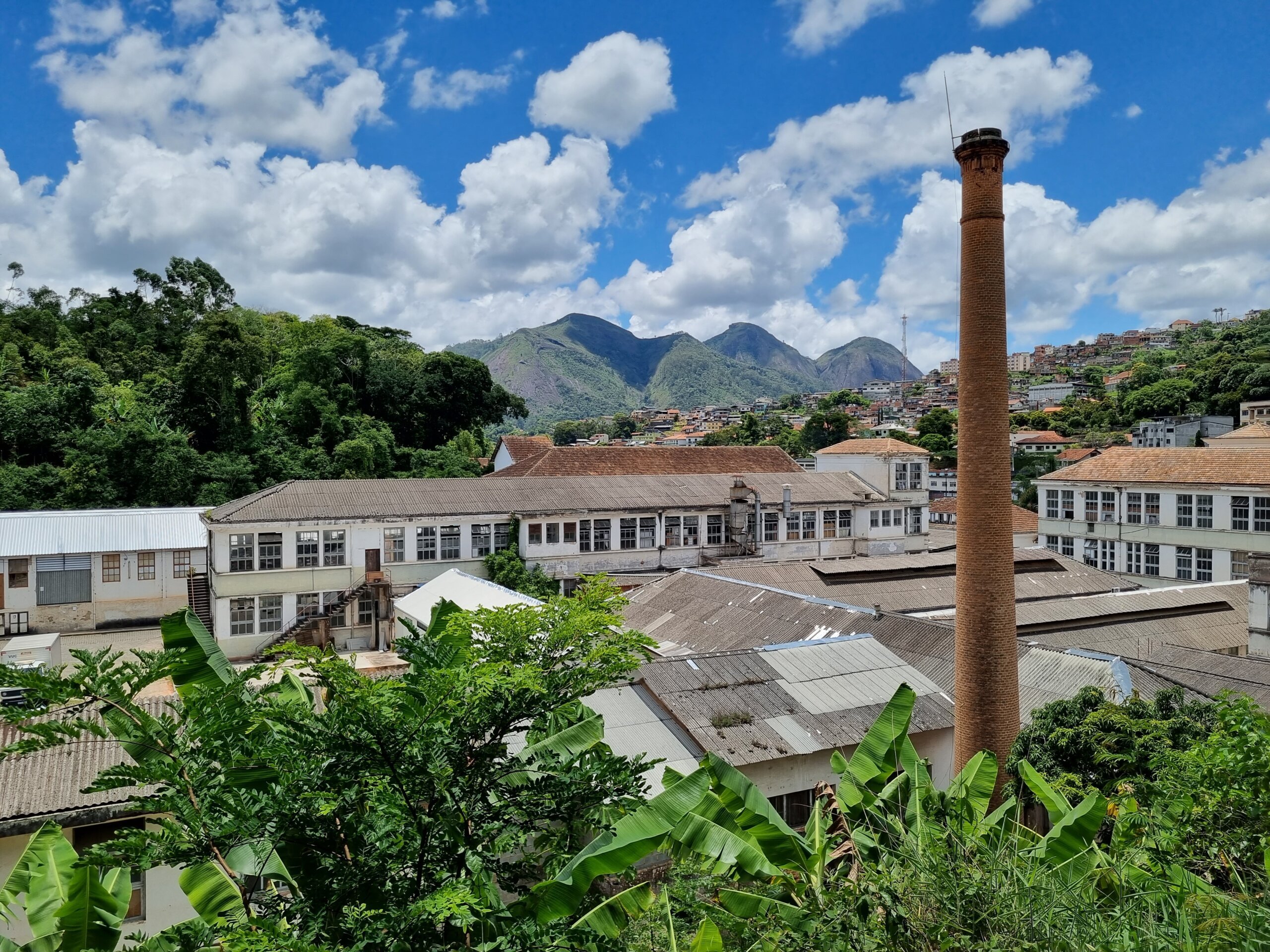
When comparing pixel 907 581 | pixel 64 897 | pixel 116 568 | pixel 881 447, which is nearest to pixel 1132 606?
pixel 907 581

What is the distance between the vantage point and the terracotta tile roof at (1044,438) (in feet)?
276

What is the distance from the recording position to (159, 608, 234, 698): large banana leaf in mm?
7375

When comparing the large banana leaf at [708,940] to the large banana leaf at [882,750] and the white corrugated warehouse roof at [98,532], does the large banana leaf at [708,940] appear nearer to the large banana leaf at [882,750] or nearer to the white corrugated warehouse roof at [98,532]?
the large banana leaf at [882,750]

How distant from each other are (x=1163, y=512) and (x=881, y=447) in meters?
13.0

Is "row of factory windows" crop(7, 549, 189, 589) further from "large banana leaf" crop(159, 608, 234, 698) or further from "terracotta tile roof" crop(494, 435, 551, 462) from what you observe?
"large banana leaf" crop(159, 608, 234, 698)

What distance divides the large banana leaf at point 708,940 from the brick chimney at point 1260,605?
1925 cm

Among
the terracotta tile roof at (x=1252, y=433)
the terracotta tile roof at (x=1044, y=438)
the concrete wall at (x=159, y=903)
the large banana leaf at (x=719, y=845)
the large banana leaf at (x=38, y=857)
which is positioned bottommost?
the concrete wall at (x=159, y=903)

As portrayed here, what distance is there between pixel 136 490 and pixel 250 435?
21.6 feet

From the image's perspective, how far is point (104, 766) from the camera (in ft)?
31.2

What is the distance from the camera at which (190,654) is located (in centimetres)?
745

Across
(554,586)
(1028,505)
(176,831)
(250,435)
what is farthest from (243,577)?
(1028,505)

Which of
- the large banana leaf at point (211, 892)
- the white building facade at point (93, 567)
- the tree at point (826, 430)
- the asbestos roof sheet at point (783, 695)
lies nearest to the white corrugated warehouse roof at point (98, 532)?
the white building facade at point (93, 567)

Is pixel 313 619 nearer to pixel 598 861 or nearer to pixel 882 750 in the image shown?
pixel 882 750

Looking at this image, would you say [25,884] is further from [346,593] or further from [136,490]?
[136,490]
